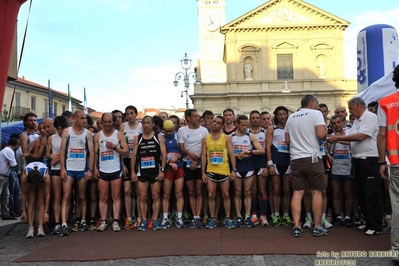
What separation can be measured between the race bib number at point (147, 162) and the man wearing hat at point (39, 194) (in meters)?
1.55

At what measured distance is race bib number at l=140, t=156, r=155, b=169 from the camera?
21.5 feet

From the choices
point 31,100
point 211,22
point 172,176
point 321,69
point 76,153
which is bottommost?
point 172,176

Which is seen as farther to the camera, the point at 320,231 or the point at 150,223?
the point at 150,223

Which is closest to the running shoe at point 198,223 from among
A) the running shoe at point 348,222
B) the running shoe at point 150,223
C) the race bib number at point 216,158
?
the running shoe at point 150,223

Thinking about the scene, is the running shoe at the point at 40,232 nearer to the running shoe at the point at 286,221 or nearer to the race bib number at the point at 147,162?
the race bib number at the point at 147,162

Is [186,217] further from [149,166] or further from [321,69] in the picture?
[321,69]

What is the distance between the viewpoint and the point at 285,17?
147 feet

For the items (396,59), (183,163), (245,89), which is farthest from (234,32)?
(183,163)

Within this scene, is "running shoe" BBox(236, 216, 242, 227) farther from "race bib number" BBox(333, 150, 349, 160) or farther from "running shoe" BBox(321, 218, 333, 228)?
"race bib number" BBox(333, 150, 349, 160)

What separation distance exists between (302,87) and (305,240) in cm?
3978

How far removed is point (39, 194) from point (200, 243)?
2.91 metres

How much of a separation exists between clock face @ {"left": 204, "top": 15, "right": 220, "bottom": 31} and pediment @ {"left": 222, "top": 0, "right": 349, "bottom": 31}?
1190 centimetres

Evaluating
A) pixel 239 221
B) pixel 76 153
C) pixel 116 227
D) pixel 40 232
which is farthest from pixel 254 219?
pixel 40 232

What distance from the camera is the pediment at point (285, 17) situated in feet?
146
